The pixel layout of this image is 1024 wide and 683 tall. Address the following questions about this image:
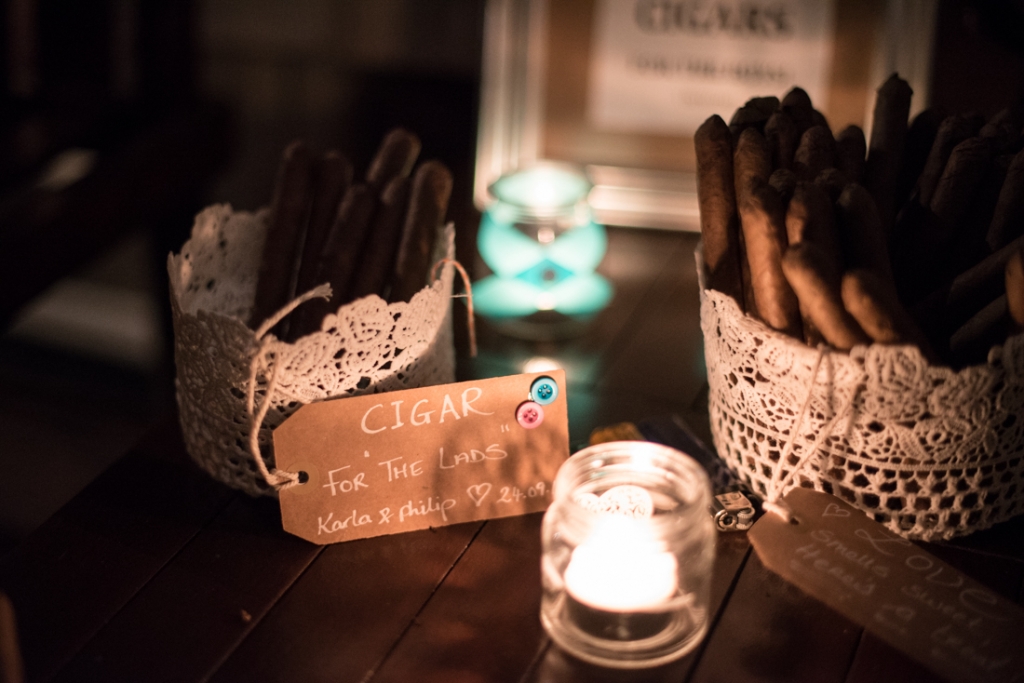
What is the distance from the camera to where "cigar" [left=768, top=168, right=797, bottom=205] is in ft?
2.65

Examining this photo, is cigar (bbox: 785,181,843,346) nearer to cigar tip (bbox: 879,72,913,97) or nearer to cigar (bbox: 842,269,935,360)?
cigar (bbox: 842,269,935,360)

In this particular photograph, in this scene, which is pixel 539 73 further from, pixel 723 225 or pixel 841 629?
pixel 841 629

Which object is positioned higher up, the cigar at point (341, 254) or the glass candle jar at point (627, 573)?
the cigar at point (341, 254)

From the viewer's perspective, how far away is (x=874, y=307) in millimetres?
691

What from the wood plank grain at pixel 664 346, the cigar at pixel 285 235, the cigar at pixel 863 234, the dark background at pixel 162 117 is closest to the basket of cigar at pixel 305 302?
the cigar at pixel 285 235

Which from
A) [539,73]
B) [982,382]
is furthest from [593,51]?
[982,382]

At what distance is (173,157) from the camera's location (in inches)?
70.6

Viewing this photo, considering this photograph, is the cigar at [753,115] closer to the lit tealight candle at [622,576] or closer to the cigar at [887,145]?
the cigar at [887,145]

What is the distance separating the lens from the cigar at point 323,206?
944mm

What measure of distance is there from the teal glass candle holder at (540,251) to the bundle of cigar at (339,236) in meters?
0.18

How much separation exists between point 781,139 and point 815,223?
172 millimetres

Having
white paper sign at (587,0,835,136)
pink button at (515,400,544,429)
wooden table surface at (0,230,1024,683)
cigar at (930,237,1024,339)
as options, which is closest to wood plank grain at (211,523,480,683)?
wooden table surface at (0,230,1024,683)

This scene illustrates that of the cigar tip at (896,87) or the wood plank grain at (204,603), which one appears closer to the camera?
the wood plank grain at (204,603)

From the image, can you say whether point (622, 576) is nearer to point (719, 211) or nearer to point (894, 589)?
point (894, 589)
